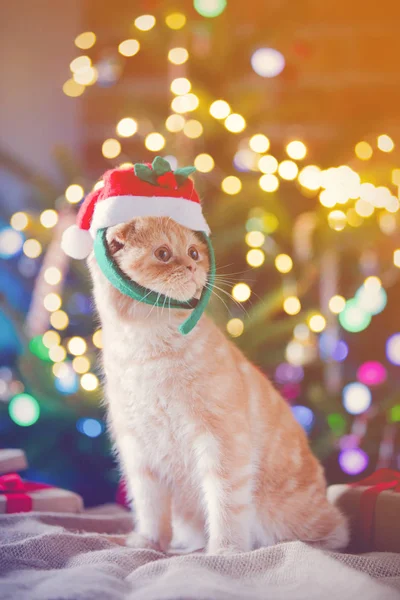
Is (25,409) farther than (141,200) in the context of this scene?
Yes

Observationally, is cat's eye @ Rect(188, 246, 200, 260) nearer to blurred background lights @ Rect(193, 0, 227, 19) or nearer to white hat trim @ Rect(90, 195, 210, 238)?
white hat trim @ Rect(90, 195, 210, 238)

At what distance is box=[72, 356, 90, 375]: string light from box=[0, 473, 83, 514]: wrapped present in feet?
1.30

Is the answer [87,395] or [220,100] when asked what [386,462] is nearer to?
[87,395]

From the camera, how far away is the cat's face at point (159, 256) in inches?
39.3

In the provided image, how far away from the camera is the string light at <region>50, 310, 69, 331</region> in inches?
69.3

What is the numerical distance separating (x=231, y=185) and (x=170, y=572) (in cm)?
113

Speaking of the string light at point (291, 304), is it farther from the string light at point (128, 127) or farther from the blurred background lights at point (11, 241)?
the blurred background lights at point (11, 241)

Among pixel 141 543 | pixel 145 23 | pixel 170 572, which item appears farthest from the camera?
pixel 145 23

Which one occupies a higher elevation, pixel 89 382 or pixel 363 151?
pixel 363 151

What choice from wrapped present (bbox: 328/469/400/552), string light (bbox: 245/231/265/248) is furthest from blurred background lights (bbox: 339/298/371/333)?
wrapped present (bbox: 328/469/400/552)

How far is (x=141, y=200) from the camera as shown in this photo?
1.03 meters

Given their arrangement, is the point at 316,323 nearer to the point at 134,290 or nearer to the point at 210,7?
the point at 134,290

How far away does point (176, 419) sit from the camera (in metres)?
1.04

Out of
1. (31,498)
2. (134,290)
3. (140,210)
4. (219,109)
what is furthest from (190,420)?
(219,109)
